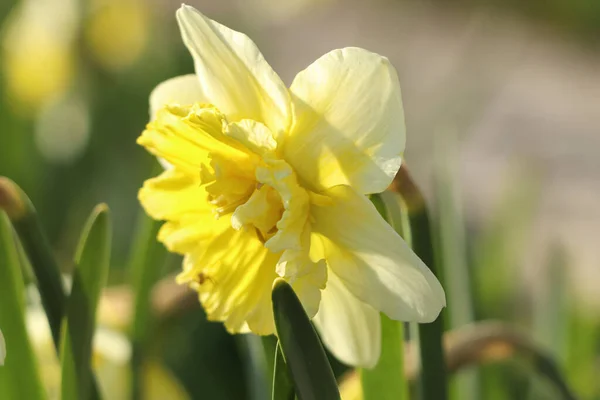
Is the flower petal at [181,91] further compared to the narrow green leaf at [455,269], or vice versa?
the narrow green leaf at [455,269]

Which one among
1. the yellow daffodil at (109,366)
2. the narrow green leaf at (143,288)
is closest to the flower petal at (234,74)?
the narrow green leaf at (143,288)

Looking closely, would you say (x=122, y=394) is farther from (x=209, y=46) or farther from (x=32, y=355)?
(x=209, y=46)

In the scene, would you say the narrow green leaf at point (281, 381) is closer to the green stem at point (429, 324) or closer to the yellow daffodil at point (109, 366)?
the green stem at point (429, 324)

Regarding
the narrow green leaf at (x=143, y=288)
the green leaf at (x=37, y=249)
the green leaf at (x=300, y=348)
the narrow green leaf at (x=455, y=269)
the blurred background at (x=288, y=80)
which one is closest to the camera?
the green leaf at (x=300, y=348)

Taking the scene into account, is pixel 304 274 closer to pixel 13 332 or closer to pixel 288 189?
pixel 288 189

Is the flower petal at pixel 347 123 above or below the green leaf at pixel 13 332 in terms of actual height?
above

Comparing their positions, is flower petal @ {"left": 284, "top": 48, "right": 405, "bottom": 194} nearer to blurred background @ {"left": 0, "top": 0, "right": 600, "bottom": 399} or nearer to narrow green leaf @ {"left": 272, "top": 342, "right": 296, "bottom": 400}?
narrow green leaf @ {"left": 272, "top": 342, "right": 296, "bottom": 400}

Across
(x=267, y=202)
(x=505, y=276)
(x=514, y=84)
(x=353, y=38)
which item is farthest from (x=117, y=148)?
(x=353, y=38)
